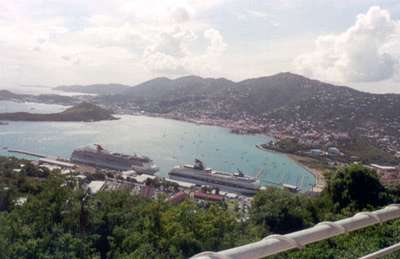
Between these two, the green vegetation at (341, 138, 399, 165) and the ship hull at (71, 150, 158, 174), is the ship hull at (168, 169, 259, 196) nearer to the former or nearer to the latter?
the ship hull at (71, 150, 158, 174)

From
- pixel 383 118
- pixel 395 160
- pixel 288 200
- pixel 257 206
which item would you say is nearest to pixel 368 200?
pixel 288 200

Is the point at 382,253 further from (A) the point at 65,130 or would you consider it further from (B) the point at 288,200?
(A) the point at 65,130

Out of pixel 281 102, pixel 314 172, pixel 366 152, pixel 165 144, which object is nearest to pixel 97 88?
Answer: pixel 281 102

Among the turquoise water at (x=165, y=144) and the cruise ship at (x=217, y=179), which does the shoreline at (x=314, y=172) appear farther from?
the cruise ship at (x=217, y=179)

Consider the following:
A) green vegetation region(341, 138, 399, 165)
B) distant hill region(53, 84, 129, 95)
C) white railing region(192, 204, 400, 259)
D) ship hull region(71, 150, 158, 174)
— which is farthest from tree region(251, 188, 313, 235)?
distant hill region(53, 84, 129, 95)

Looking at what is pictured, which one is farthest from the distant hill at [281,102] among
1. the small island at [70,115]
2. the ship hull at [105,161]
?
the ship hull at [105,161]

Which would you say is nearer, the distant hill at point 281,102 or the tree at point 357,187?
the tree at point 357,187
